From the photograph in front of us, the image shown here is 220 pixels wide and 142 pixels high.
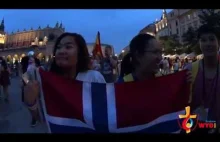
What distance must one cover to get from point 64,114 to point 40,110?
0.52 ft

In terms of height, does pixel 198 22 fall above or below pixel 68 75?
above

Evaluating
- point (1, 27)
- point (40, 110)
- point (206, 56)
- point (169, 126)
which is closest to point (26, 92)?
point (40, 110)

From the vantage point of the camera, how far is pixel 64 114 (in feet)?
7.88

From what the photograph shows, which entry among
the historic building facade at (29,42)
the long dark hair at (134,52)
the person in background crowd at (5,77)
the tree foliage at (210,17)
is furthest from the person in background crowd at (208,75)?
the person in background crowd at (5,77)

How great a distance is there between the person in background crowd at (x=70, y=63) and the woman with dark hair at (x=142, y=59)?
0.19 metres

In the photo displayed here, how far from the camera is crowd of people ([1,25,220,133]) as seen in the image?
2219 millimetres

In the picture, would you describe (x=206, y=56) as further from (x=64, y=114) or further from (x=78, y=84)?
(x=64, y=114)

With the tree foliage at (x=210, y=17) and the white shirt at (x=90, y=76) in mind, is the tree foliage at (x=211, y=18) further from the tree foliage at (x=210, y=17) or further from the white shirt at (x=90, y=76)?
the white shirt at (x=90, y=76)

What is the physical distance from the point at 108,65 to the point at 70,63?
1.62 ft

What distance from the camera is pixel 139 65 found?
7.55 ft

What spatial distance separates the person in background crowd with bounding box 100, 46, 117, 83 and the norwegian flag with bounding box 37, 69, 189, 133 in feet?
0.53

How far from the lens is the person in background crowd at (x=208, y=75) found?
2.22 meters

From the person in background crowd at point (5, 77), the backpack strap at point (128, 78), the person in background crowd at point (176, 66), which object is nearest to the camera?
the backpack strap at point (128, 78)

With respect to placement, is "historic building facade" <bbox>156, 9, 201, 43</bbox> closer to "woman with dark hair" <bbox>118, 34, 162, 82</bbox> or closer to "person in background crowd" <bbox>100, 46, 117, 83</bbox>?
"woman with dark hair" <bbox>118, 34, 162, 82</bbox>
